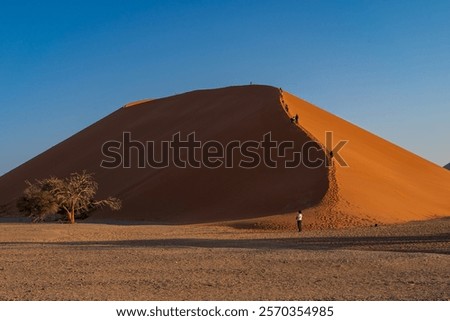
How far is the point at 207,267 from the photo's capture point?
12.7 meters

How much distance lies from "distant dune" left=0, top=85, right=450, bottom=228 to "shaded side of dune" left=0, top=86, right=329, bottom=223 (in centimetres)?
10

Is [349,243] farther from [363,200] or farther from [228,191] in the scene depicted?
[228,191]

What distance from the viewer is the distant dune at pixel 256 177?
108 ft

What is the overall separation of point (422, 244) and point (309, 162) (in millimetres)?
19427

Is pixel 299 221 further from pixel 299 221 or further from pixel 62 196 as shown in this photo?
pixel 62 196

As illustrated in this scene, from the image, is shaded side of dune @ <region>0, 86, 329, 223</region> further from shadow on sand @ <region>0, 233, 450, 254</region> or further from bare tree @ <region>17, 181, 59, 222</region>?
shadow on sand @ <region>0, 233, 450, 254</region>

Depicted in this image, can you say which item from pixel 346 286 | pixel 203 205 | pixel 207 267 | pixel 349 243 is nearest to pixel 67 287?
pixel 207 267

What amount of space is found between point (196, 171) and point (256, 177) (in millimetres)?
5889

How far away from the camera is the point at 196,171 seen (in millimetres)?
43281

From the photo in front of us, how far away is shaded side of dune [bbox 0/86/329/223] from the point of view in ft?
115

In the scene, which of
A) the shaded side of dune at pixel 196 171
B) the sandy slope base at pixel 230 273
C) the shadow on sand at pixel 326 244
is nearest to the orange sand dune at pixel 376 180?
the shaded side of dune at pixel 196 171

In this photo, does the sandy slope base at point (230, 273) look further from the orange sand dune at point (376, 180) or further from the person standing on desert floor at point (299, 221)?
the orange sand dune at point (376, 180)

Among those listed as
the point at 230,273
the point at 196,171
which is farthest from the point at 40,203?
the point at 230,273

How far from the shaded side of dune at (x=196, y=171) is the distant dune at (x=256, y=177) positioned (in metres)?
0.10
